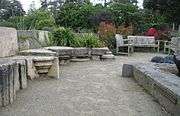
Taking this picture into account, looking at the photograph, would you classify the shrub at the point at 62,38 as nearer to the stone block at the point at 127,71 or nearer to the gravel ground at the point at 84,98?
the gravel ground at the point at 84,98

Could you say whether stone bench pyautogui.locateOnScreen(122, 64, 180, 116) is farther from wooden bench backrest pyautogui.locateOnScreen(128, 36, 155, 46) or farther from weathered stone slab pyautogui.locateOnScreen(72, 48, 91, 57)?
wooden bench backrest pyautogui.locateOnScreen(128, 36, 155, 46)

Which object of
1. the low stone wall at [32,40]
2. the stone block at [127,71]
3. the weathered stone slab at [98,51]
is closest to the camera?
the stone block at [127,71]

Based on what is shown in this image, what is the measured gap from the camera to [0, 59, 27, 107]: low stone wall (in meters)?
4.70

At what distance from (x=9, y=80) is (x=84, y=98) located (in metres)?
1.19

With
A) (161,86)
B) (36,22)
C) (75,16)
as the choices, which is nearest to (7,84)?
(161,86)

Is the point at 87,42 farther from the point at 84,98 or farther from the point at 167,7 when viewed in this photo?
the point at 167,7

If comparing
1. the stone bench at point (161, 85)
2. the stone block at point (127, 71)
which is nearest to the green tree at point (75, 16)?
the stone block at point (127, 71)

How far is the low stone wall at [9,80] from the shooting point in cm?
470

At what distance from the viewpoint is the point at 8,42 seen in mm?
7160

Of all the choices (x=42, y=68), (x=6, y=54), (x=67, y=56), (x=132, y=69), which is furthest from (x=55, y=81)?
(x=67, y=56)

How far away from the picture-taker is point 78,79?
723 centimetres

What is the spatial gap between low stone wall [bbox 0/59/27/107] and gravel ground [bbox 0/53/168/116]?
11cm

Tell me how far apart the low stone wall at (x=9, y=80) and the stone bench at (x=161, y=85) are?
212 cm

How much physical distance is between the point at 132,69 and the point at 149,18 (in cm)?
1266
